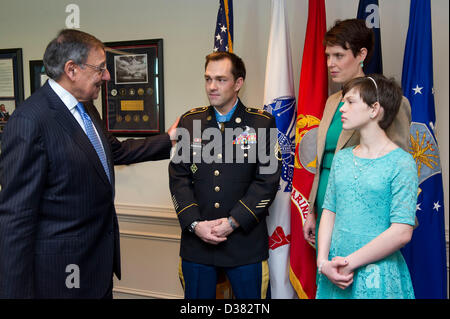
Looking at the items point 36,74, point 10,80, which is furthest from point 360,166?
point 10,80

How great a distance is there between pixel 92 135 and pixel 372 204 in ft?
3.70

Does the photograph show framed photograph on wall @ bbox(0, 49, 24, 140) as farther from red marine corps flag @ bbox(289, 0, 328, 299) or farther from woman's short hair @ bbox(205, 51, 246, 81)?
red marine corps flag @ bbox(289, 0, 328, 299)

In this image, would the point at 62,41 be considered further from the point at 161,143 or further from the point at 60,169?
the point at 161,143

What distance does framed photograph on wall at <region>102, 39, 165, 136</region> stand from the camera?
289 centimetres

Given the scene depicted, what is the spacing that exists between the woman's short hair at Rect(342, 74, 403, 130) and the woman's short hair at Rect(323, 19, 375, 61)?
1.46 ft

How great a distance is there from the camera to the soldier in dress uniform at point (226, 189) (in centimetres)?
192

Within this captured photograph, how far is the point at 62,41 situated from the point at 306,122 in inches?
50.0

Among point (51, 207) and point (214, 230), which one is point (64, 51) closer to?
point (51, 207)

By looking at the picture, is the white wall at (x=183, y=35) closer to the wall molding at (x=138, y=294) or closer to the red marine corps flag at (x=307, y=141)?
the red marine corps flag at (x=307, y=141)

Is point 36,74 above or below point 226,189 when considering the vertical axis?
above

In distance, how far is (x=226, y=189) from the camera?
6.39ft

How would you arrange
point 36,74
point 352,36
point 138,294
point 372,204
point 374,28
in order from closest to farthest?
1. point 372,204
2. point 352,36
3. point 374,28
4. point 138,294
5. point 36,74

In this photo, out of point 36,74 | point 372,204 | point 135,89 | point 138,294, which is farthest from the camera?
point 36,74

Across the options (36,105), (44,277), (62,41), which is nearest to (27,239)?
(44,277)
